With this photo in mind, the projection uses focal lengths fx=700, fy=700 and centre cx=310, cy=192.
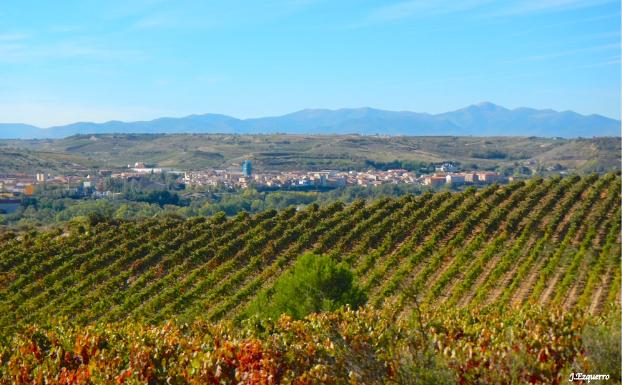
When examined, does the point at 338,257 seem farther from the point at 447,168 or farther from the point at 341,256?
the point at 447,168

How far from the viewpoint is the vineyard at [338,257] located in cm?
2306

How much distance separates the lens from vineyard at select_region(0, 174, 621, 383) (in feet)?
75.7

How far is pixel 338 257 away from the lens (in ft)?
94.0

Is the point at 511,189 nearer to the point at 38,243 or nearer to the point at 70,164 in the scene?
the point at 38,243

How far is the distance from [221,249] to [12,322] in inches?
380

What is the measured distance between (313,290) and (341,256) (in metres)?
11.9

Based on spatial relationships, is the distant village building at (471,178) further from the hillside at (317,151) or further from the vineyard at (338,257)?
the vineyard at (338,257)

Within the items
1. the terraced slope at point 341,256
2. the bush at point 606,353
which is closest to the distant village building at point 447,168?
the terraced slope at point 341,256

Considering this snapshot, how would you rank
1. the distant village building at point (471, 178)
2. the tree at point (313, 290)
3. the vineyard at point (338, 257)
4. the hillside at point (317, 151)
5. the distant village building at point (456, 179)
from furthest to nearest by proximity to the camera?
1. the hillside at point (317, 151)
2. the distant village building at point (471, 178)
3. the distant village building at point (456, 179)
4. the vineyard at point (338, 257)
5. the tree at point (313, 290)

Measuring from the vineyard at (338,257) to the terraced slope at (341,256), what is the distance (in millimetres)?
62

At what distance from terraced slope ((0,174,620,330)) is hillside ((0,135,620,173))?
61.5m

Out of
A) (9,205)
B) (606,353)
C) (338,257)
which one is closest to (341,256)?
(338,257)

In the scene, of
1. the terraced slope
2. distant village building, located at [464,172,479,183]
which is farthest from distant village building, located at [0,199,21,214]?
distant village building, located at [464,172,479,183]

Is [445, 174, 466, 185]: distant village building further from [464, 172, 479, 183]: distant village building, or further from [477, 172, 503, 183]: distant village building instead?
[477, 172, 503, 183]: distant village building
